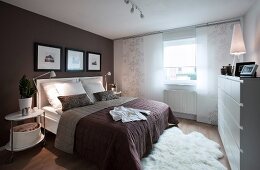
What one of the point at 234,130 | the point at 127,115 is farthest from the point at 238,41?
the point at 127,115

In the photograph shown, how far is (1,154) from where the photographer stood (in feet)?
6.97

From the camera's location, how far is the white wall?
2.19m

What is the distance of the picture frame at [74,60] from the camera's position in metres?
3.23

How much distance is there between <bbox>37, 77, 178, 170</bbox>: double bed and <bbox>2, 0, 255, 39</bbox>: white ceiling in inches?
69.7

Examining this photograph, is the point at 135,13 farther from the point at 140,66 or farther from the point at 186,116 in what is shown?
the point at 186,116

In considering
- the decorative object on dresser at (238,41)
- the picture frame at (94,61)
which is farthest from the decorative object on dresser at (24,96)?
the decorative object on dresser at (238,41)

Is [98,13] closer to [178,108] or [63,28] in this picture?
[63,28]

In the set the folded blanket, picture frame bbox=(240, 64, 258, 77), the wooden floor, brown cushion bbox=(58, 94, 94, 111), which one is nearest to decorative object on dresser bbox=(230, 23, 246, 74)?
picture frame bbox=(240, 64, 258, 77)

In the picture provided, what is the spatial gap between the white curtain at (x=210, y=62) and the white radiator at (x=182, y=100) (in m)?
0.13

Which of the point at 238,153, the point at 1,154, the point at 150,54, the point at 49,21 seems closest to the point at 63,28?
the point at 49,21

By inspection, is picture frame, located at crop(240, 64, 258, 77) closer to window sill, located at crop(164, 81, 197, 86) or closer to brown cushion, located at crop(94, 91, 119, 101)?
window sill, located at crop(164, 81, 197, 86)

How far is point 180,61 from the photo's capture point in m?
3.72

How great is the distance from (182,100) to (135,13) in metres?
2.34

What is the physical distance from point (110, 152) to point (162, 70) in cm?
275
